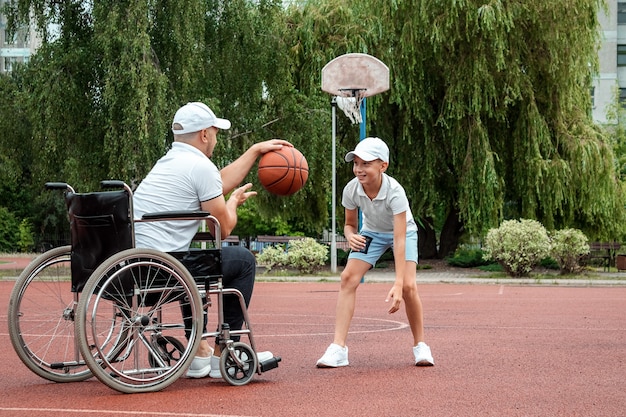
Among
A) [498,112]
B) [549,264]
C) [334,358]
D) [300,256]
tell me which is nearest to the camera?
[334,358]

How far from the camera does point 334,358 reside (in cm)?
760

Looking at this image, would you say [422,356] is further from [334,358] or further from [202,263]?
[202,263]

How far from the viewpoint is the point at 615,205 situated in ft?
101

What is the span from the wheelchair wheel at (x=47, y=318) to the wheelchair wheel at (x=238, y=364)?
926 mm

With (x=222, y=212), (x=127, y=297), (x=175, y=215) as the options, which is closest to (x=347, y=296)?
(x=222, y=212)

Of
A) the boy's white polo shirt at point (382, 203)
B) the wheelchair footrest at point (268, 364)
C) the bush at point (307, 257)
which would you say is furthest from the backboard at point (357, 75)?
the wheelchair footrest at point (268, 364)

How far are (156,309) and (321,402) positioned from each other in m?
1.15

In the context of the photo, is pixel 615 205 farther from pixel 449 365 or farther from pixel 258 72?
pixel 449 365

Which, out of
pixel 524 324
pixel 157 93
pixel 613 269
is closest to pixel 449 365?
pixel 524 324

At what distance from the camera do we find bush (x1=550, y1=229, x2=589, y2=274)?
26938mm

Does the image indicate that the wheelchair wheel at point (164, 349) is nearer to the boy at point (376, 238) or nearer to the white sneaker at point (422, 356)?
the boy at point (376, 238)

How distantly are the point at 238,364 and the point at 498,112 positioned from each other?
23.8 metres

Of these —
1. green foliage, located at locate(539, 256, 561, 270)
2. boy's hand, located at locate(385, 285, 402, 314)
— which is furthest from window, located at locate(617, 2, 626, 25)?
boy's hand, located at locate(385, 285, 402, 314)

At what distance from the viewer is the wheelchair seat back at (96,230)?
20.6ft
